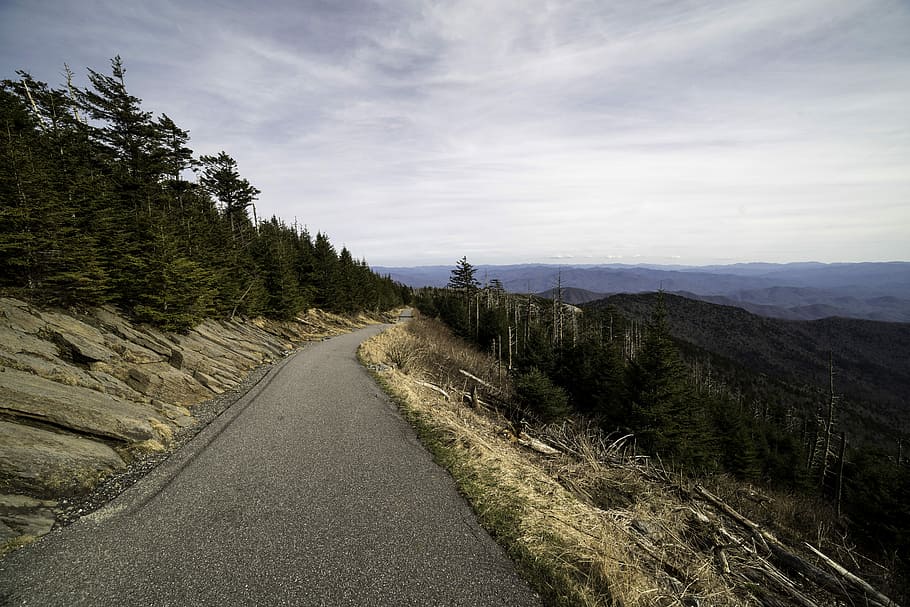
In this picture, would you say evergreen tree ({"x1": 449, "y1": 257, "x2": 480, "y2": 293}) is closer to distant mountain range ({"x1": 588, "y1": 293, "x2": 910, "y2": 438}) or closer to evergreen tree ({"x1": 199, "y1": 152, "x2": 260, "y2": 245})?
evergreen tree ({"x1": 199, "y1": 152, "x2": 260, "y2": 245})

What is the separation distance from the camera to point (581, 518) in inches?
209

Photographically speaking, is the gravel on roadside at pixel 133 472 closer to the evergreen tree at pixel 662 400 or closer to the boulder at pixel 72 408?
the boulder at pixel 72 408

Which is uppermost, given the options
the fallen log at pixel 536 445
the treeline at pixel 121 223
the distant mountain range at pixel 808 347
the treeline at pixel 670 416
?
the treeline at pixel 121 223

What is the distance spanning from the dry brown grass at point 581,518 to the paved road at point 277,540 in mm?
392

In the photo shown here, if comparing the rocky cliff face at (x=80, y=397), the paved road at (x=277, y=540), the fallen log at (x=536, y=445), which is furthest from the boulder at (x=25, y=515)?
the fallen log at (x=536, y=445)

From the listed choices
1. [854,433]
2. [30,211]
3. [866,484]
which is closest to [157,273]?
[30,211]

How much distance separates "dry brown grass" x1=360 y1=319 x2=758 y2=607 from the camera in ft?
12.7

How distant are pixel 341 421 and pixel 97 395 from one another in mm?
5008

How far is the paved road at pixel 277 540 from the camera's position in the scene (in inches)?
144

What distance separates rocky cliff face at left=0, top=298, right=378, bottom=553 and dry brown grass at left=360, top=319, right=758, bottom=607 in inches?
224

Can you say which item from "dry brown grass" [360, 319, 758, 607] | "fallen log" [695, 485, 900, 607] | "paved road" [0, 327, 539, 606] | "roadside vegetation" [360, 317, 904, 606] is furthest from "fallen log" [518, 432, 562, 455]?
"fallen log" [695, 485, 900, 607]

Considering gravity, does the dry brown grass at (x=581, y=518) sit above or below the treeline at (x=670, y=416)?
above

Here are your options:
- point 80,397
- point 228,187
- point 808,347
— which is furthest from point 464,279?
point 808,347

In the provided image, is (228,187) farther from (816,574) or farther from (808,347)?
(808,347)
